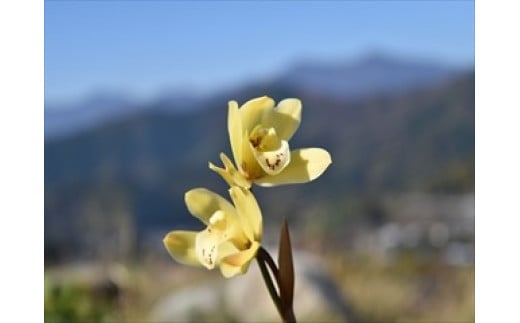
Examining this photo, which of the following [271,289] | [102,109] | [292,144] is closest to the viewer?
[271,289]

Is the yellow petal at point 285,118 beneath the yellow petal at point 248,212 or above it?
above

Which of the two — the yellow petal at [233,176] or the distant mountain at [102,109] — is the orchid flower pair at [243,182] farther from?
the distant mountain at [102,109]

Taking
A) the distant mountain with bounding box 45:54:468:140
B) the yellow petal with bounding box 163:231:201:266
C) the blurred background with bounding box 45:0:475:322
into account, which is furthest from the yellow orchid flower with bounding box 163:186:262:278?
the distant mountain with bounding box 45:54:468:140

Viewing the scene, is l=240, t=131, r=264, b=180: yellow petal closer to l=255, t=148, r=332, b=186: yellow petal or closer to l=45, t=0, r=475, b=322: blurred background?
l=255, t=148, r=332, b=186: yellow petal
